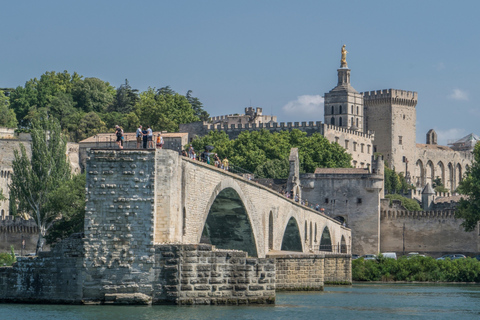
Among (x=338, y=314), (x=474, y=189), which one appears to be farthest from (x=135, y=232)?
(x=474, y=189)

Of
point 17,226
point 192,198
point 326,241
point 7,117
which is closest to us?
point 192,198

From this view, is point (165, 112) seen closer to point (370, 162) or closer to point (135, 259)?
point (370, 162)

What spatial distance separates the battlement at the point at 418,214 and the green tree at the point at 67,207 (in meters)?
41.9

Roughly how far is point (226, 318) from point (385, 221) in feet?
216

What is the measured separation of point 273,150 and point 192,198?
61599 millimetres

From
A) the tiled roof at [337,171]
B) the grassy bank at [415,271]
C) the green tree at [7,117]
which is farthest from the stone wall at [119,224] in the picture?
the green tree at [7,117]

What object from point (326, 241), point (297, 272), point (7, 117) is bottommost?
point (297, 272)

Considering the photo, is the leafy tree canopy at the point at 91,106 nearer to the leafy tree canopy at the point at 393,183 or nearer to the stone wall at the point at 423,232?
the leafy tree canopy at the point at 393,183

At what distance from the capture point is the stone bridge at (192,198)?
35.1 metres

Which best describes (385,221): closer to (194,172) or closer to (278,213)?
(278,213)

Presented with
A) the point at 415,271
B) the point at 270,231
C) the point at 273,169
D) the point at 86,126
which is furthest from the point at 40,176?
the point at 86,126

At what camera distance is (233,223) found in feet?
160

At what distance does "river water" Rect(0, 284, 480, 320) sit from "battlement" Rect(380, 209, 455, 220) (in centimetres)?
3710

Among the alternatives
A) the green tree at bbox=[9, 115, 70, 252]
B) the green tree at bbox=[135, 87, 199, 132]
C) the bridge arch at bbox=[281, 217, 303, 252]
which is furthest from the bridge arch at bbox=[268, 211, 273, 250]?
the green tree at bbox=[135, 87, 199, 132]
